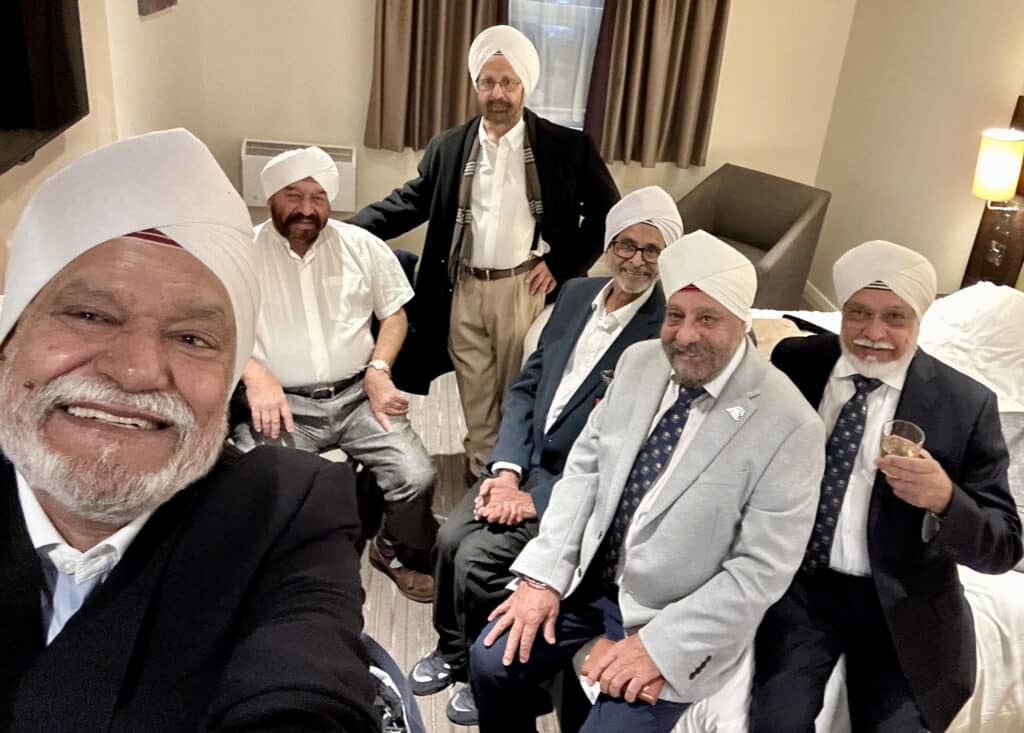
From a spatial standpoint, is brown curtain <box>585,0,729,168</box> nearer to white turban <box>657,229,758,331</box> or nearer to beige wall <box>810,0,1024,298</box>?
beige wall <box>810,0,1024,298</box>

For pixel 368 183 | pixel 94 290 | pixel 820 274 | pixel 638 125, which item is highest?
pixel 94 290

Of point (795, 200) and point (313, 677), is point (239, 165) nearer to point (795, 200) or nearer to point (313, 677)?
point (795, 200)

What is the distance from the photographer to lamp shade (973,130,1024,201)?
3361mm

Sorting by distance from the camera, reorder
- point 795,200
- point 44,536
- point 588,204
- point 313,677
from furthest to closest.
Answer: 1. point 795,200
2. point 588,204
3. point 44,536
4. point 313,677

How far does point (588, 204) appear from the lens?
3.11 meters

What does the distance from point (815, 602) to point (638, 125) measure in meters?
3.41

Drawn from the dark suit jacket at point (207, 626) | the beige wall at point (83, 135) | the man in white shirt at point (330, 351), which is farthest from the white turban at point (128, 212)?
the man in white shirt at point (330, 351)

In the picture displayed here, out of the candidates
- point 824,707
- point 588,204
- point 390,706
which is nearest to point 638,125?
point 588,204

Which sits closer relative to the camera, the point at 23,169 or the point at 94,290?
the point at 94,290

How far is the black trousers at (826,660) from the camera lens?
1.84m

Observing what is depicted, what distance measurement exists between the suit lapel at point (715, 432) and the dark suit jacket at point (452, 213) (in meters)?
1.29

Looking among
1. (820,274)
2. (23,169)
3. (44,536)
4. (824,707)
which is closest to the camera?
(44,536)

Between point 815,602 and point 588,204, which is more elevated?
point 588,204

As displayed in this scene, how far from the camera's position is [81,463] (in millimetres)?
977
